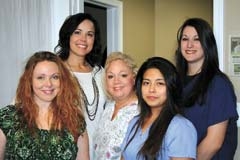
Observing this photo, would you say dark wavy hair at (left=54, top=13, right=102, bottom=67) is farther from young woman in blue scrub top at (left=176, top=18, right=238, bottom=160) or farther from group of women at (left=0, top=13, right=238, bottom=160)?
young woman in blue scrub top at (left=176, top=18, right=238, bottom=160)

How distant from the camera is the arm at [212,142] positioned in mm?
1771

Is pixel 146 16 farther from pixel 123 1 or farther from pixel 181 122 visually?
pixel 181 122

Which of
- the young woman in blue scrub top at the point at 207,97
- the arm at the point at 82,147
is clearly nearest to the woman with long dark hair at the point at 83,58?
the arm at the point at 82,147

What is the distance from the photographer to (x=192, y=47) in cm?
190

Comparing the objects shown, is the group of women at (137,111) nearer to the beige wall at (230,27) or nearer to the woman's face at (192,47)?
the woman's face at (192,47)

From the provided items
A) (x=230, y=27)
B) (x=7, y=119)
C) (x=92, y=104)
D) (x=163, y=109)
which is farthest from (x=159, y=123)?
(x=230, y=27)

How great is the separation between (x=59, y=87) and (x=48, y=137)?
26 centimetres

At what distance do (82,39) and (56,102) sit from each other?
684 millimetres

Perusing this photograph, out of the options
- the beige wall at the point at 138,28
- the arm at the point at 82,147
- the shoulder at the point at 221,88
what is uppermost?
the beige wall at the point at 138,28

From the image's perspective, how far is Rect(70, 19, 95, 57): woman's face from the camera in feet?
7.64

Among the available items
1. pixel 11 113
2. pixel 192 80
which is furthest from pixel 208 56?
pixel 11 113

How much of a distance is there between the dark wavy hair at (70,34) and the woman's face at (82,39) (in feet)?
0.08

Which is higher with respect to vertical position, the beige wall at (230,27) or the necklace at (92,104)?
the beige wall at (230,27)

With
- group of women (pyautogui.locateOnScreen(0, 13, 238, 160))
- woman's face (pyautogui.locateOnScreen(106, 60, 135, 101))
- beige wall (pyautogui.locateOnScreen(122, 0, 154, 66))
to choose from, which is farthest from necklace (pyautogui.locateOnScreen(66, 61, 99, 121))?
beige wall (pyautogui.locateOnScreen(122, 0, 154, 66))
